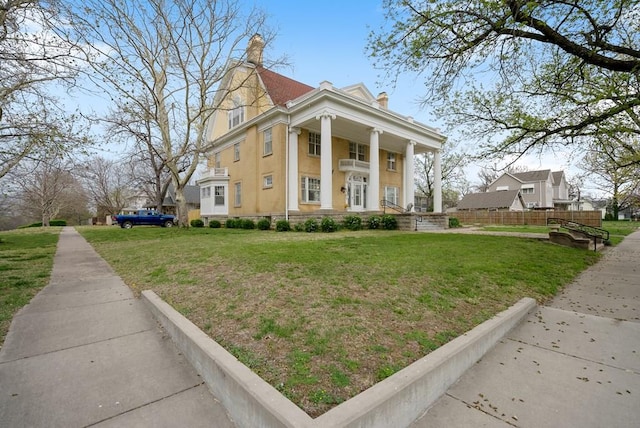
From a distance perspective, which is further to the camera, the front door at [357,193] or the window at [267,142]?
the front door at [357,193]

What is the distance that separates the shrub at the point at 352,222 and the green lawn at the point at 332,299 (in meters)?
8.07

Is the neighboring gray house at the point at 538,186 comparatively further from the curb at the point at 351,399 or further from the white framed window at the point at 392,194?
the curb at the point at 351,399

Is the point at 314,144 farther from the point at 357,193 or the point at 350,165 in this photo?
the point at 357,193

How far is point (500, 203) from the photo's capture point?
141ft

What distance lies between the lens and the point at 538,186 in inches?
1880

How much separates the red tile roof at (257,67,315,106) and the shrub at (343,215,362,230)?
8.84 m

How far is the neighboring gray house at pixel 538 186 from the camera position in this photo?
4744 cm

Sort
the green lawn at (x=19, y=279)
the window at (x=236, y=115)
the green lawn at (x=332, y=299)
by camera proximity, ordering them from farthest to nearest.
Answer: the window at (x=236, y=115)
the green lawn at (x=19, y=279)
the green lawn at (x=332, y=299)

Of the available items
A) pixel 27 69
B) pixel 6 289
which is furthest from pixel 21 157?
pixel 6 289

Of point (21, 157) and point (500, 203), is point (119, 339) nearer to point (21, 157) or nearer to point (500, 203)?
point (21, 157)

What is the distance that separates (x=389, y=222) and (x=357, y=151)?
7.37 metres

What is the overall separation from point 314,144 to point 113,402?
18.4 meters

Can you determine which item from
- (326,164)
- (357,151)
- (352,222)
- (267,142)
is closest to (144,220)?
(267,142)

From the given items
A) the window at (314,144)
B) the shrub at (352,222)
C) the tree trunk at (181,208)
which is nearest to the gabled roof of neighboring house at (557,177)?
the window at (314,144)
